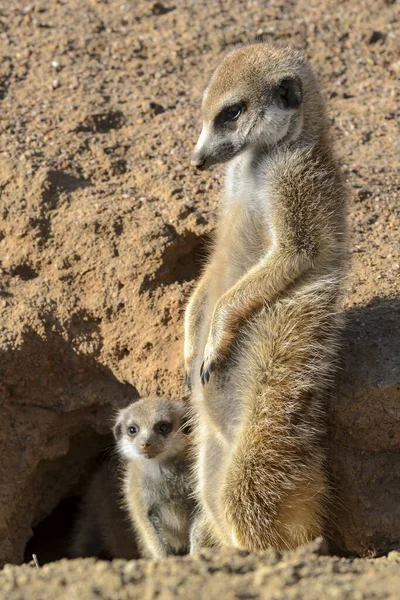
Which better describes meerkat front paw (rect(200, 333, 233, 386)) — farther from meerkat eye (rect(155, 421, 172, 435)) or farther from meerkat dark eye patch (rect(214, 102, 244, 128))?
meerkat dark eye patch (rect(214, 102, 244, 128))

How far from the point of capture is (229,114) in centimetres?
338

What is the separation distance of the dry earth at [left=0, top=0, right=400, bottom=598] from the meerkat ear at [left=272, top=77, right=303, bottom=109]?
0.91 m

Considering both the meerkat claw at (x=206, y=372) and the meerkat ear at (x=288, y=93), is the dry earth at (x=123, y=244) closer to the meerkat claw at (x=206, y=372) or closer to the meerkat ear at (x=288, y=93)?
the meerkat claw at (x=206, y=372)

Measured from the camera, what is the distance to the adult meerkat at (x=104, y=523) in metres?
4.71

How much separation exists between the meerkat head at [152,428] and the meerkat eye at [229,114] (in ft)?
4.55

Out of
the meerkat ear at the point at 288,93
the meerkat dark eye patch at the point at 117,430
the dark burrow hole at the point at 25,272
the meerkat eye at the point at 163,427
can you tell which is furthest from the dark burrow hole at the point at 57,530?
the meerkat ear at the point at 288,93

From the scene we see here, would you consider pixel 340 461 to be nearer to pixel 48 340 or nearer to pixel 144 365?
pixel 144 365

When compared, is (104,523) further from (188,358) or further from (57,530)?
(188,358)

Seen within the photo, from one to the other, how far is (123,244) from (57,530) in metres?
2.12

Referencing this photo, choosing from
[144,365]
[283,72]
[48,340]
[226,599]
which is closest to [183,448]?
[144,365]

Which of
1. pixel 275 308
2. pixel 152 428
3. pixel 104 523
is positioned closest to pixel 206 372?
pixel 275 308

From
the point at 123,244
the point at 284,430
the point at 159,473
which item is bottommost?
the point at 159,473

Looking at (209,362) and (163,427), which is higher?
(209,362)

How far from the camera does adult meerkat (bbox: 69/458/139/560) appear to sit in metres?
4.71
